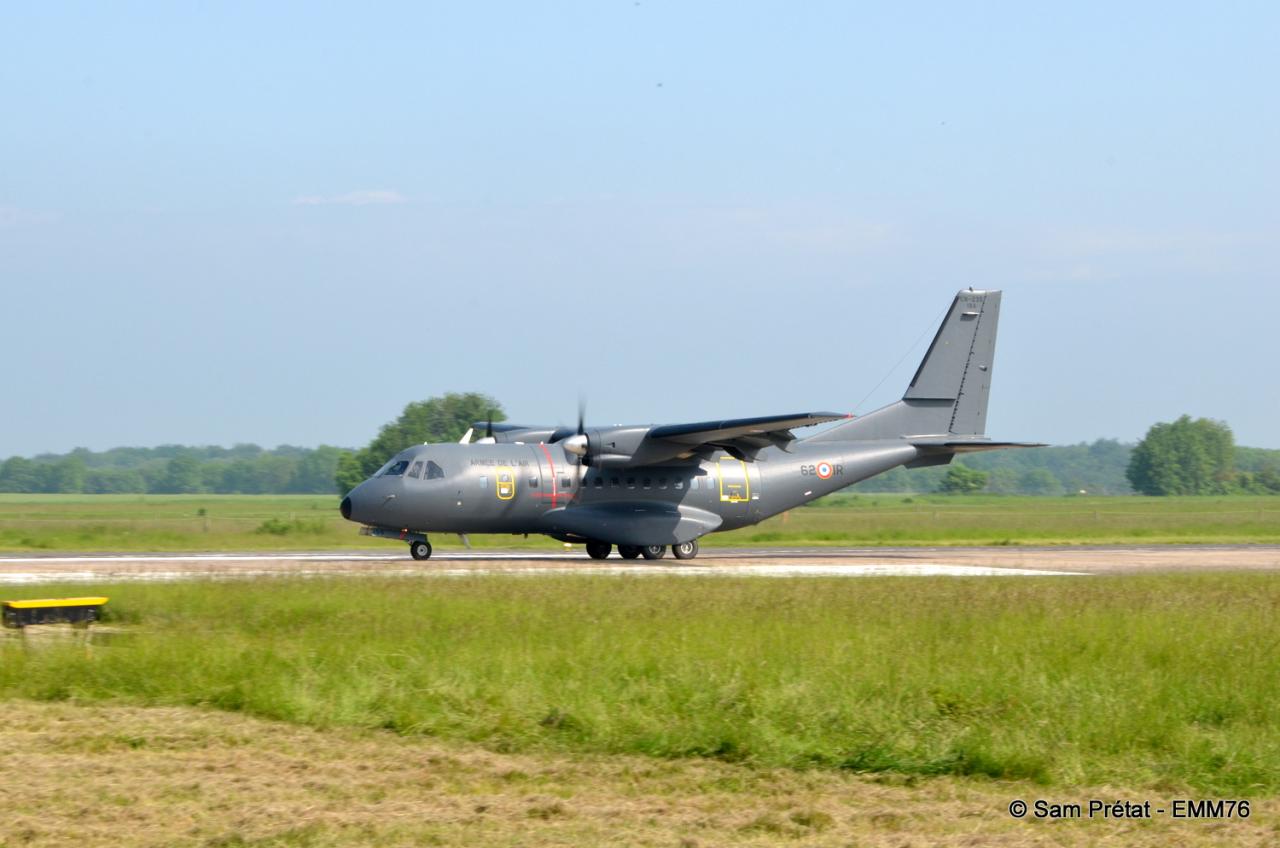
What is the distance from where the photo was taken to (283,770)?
927 centimetres

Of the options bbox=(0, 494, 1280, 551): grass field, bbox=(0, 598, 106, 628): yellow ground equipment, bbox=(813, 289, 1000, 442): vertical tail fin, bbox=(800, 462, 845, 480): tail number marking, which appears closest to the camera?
bbox=(0, 598, 106, 628): yellow ground equipment

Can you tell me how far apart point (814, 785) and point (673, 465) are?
22.1 meters

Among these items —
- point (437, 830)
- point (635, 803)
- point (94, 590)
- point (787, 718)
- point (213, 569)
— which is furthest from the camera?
point (213, 569)

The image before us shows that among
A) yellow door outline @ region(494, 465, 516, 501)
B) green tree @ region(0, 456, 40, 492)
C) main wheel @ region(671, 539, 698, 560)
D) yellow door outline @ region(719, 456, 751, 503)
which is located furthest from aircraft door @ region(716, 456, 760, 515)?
green tree @ region(0, 456, 40, 492)

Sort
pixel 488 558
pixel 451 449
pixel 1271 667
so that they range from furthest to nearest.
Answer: pixel 488 558, pixel 451 449, pixel 1271 667

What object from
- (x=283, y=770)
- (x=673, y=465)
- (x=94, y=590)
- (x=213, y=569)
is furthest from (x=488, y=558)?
(x=283, y=770)

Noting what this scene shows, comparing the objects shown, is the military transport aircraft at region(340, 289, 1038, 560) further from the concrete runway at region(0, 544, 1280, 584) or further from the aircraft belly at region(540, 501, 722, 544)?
the concrete runway at region(0, 544, 1280, 584)

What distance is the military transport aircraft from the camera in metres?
29.1

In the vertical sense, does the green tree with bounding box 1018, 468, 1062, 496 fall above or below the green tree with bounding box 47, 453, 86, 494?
below

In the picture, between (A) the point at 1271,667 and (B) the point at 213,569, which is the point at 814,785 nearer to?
(A) the point at 1271,667

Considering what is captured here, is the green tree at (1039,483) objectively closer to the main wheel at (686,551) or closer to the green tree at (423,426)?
the green tree at (423,426)

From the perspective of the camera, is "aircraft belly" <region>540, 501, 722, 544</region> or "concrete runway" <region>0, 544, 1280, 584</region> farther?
"aircraft belly" <region>540, 501, 722, 544</region>

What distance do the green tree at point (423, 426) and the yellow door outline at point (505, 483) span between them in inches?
1206

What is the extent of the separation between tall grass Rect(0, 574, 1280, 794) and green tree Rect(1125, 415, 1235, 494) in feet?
324
